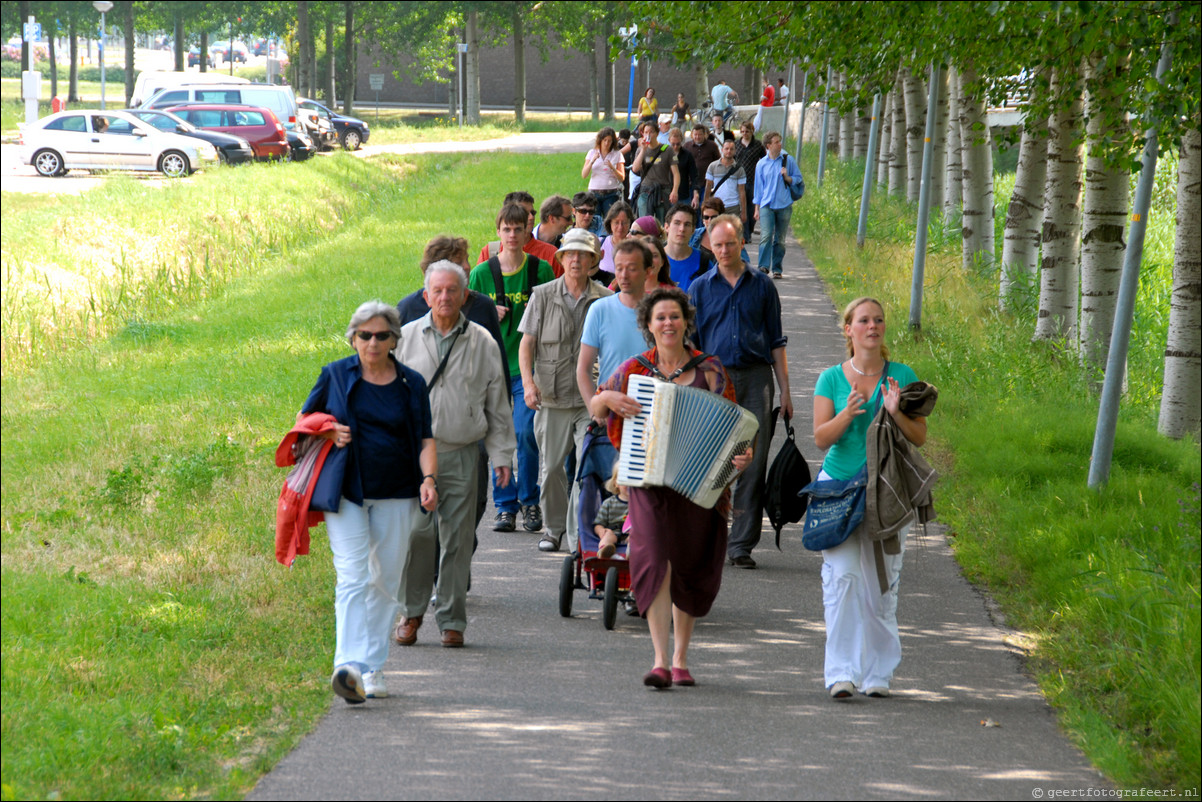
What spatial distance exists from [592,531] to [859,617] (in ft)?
5.42

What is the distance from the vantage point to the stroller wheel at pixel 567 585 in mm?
7277

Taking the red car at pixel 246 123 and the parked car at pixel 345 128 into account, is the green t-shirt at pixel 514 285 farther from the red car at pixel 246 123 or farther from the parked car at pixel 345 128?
the parked car at pixel 345 128

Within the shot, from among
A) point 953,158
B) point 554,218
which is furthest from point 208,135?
point 554,218

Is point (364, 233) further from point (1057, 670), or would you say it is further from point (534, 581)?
point (1057, 670)

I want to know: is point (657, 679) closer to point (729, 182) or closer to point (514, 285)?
point (514, 285)

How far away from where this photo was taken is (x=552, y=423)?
8.39 m

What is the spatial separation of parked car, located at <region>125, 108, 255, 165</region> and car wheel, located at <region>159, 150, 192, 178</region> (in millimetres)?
2162

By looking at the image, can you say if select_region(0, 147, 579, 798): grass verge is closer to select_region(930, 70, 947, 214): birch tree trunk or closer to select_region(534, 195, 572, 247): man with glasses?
select_region(534, 195, 572, 247): man with glasses

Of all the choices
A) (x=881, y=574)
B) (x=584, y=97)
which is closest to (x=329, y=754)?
(x=881, y=574)

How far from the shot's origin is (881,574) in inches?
243

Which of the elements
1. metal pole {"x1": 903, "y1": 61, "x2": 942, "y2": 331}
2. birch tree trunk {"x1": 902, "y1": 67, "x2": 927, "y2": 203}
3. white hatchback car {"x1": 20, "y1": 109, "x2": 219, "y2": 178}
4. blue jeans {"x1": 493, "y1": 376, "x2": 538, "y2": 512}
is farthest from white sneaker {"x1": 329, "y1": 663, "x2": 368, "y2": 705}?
white hatchback car {"x1": 20, "y1": 109, "x2": 219, "y2": 178}

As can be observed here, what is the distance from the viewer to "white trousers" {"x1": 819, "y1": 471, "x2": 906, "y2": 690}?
20.2 ft

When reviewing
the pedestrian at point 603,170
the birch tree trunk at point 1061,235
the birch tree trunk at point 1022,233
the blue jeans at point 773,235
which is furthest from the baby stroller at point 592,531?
the blue jeans at point 773,235

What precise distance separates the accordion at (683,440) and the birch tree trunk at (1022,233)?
9367 mm
